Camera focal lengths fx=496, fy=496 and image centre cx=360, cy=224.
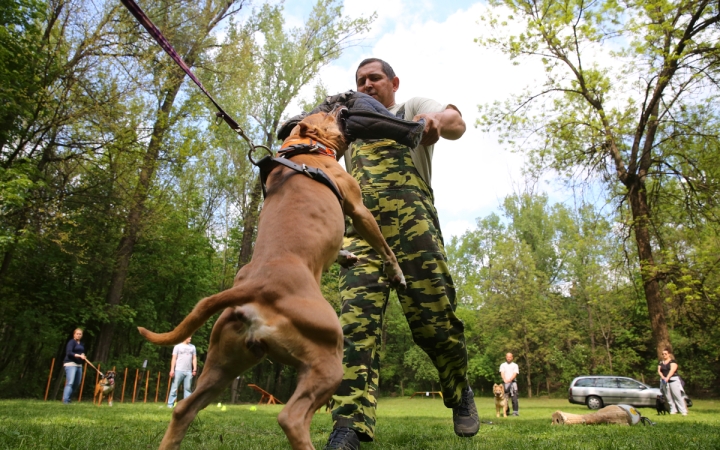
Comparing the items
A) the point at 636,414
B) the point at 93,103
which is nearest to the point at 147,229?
the point at 93,103

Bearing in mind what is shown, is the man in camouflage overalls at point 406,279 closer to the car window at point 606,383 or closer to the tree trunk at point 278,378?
the car window at point 606,383

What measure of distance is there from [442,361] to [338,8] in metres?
22.9

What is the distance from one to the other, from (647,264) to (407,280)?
14.0 metres

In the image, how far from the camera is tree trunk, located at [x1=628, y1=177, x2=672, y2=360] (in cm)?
1502

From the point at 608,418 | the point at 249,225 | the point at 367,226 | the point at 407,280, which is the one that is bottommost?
the point at 608,418

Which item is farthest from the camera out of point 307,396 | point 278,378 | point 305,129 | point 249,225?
point 278,378

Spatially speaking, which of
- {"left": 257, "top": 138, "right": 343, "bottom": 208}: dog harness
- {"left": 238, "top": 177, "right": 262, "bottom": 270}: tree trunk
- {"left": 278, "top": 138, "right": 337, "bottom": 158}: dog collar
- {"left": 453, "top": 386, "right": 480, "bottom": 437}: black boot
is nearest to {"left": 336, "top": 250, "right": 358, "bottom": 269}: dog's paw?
{"left": 257, "top": 138, "right": 343, "bottom": 208}: dog harness

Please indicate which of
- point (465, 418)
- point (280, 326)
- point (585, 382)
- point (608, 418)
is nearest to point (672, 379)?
point (608, 418)

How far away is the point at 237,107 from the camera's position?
2278cm

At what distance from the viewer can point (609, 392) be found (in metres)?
24.7

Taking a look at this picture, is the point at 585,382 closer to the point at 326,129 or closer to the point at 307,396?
the point at 326,129

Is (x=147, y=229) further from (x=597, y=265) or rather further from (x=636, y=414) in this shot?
(x=597, y=265)

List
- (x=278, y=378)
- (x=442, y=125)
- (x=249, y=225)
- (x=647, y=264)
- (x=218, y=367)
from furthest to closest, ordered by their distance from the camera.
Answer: (x=278, y=378)
(x=249, y=225)
(x=647, y=264)
(x=442, y=125)
(x=218, y=367)

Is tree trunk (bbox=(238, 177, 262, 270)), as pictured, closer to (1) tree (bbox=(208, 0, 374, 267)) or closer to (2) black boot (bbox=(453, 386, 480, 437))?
(1) tree (bbox=(208, 0, 374, 267))
